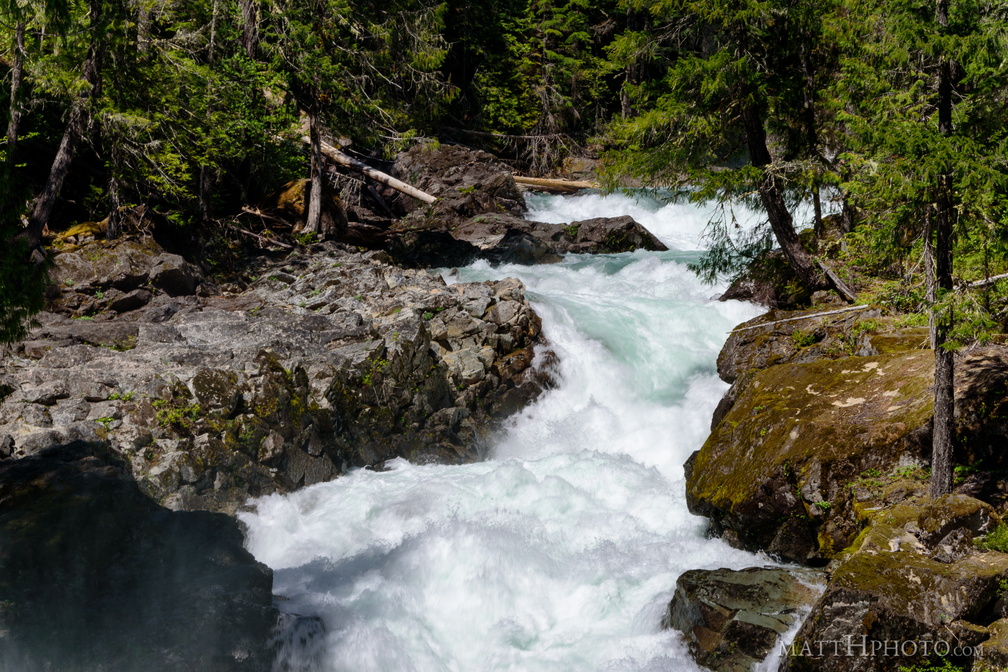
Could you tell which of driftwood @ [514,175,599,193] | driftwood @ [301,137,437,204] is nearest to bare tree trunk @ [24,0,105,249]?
driftwood @ [301,137,437,204]

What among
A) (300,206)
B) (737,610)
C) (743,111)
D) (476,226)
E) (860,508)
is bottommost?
(737,610)

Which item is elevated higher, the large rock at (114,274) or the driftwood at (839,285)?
the driftwood at (839,285)

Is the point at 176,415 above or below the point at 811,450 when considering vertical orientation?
below

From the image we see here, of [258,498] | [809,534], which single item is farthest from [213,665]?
[809,534]

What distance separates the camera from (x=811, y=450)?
7336 mm

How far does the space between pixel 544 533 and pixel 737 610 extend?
3004 millimetres

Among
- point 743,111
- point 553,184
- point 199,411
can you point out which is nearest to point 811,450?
point 743,111

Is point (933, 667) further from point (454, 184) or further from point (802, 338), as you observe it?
point (454, 184)

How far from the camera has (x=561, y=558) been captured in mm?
8086

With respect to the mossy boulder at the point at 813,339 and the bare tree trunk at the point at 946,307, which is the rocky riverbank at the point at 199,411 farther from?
the bare tree trunk at the point at 946,307


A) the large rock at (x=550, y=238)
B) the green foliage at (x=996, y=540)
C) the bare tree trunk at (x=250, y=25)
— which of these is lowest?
the green foliage at (x=996, y=540)

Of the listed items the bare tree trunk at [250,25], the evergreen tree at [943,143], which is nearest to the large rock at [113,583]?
the evergreen tree at [943,143]

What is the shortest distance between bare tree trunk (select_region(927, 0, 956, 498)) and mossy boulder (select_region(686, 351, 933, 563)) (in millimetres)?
906

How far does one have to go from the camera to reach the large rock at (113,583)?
214 inches
